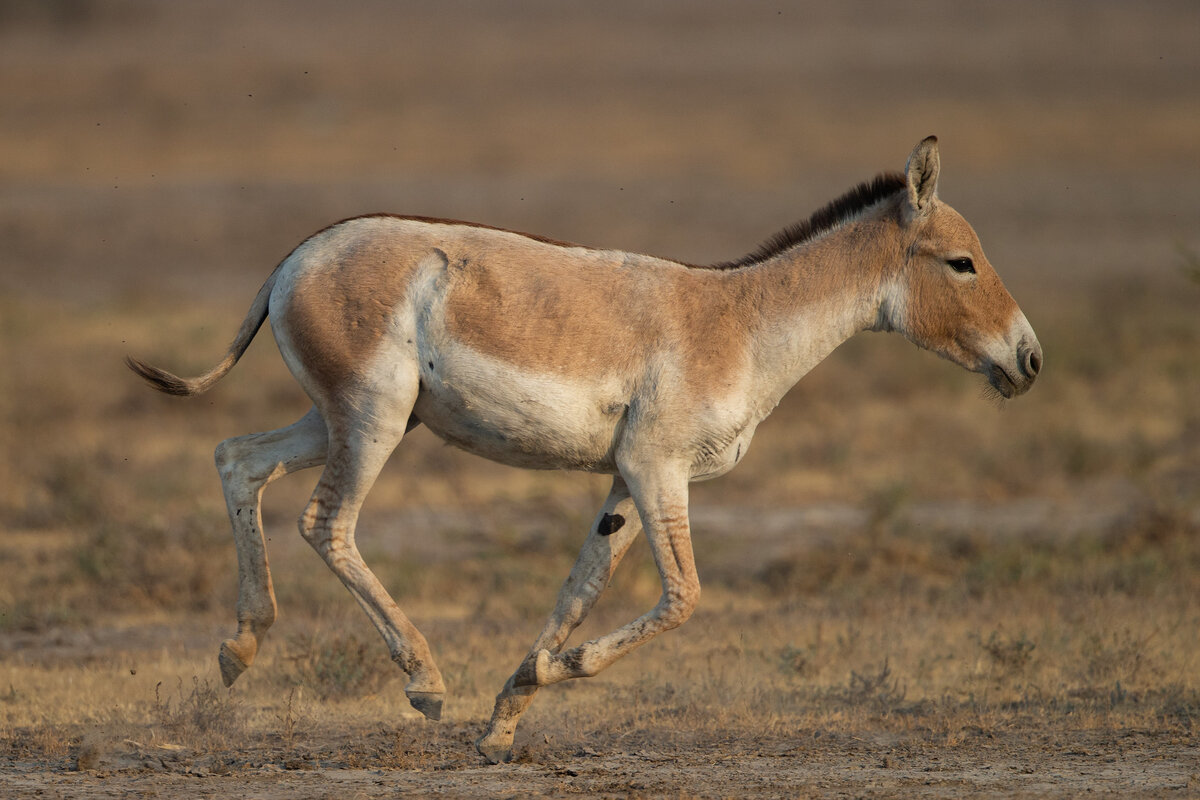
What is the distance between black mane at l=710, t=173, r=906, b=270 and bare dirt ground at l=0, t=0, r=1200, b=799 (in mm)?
2248

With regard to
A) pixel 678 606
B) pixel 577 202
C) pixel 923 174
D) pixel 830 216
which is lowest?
pixel 678 606

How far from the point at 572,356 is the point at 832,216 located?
58.4 inches

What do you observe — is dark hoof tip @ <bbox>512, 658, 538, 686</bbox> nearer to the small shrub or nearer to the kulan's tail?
the small shrub

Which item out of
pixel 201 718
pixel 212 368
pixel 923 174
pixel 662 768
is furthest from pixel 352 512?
pixel 923 174

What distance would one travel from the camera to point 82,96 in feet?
144

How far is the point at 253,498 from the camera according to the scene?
6.70 meters

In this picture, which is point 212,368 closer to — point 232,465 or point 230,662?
point 232,465

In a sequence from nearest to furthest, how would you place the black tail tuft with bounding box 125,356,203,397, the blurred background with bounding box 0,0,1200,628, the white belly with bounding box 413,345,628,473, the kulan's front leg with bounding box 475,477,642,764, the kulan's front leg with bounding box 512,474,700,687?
the kulan's front leg with bounding box 512,474,700,687
the white belly with bounding box 413,345,628,473
the kulan's front leg with bounding box 475,477,642,764
the black tail tuft with bounding box 125,356,203,397
the blurred background with bounding box 0,0,1200,628

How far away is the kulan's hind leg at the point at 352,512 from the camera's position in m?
6.27

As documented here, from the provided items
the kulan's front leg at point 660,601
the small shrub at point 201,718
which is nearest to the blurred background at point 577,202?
the small shrub at point 201,718

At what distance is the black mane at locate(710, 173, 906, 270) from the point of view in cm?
679

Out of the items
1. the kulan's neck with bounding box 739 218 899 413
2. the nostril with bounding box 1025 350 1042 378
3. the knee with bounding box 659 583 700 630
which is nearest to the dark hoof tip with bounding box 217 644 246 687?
the knee with bounding box 659 583 700 630

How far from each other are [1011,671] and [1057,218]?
84.8 feet

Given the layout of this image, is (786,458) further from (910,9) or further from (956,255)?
(910,9)
